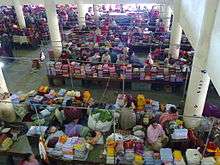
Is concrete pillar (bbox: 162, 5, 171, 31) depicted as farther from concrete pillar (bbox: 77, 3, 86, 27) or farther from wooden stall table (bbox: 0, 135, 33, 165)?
wooden stall table (bbox: 0, 135, 33, 165)

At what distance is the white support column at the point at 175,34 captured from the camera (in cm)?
1307

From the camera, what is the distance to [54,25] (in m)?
14.8

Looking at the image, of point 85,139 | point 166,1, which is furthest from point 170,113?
point 166,1

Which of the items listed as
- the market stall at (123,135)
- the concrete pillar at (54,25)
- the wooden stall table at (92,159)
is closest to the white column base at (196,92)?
the market stall at (123,135)

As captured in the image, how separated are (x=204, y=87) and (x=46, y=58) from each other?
968 cm

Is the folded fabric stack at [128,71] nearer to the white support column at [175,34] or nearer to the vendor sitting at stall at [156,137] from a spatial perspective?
the white support column at [175,34]

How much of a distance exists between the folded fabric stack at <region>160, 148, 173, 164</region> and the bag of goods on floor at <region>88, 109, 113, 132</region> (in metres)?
1.95

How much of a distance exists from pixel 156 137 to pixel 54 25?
29.2ft

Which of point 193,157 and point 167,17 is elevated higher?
point 167,17

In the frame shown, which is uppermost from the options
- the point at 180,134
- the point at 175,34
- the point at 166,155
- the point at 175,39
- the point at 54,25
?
the point at 54,25

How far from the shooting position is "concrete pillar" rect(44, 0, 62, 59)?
46.8 ft

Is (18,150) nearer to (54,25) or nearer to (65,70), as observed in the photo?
(65,70)

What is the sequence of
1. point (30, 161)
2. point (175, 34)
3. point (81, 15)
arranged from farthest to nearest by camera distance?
point (81, 15)
point (175, 34)
point (30, 161)

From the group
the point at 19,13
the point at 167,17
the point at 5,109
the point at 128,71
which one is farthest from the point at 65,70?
the point at 167,17
